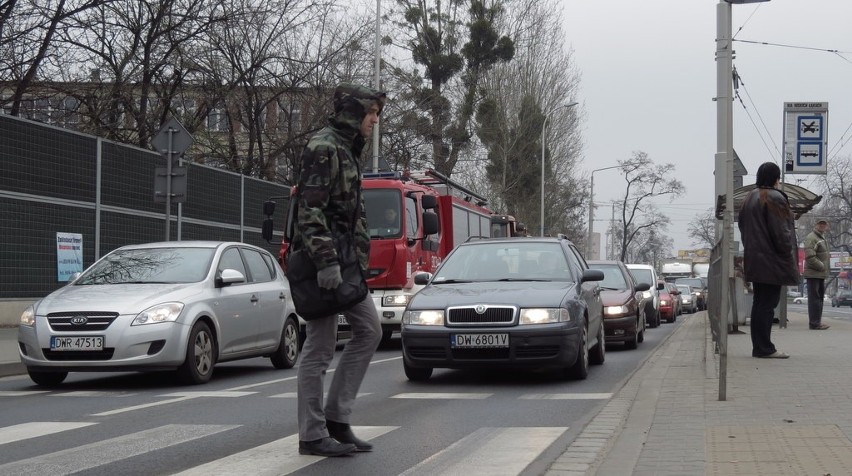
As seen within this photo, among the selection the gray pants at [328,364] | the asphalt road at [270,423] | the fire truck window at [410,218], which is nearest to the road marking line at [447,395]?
the asphalt road at [270,423]

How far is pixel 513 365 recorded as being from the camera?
36.4 feet

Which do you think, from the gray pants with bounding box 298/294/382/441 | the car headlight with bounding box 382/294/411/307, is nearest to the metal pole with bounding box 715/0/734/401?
the gray pants with bounding box 298/294/382/441

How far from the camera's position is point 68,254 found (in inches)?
846

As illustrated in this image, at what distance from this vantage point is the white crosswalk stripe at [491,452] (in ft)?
20.1

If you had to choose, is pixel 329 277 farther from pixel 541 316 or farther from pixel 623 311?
pixel 623 311

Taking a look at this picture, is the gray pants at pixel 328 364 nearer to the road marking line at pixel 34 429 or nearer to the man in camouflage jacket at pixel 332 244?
the man in camouflage jacket at pixel 332 244

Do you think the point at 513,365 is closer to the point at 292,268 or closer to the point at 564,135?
the point at 292,268

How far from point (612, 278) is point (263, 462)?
47.2 feet

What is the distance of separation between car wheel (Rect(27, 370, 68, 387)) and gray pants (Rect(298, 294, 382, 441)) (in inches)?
225

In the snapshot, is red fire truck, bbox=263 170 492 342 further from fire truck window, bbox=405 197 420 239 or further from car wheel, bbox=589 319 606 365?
car wheel, bbox=589 319 606 365

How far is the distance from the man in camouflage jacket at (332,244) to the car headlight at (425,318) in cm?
452

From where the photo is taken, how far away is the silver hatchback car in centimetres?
1091

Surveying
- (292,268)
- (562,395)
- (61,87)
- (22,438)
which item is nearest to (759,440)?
(292,268)

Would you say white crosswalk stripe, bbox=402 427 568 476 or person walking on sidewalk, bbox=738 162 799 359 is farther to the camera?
person walking on sidewalk, bbox=738 162 799 359
